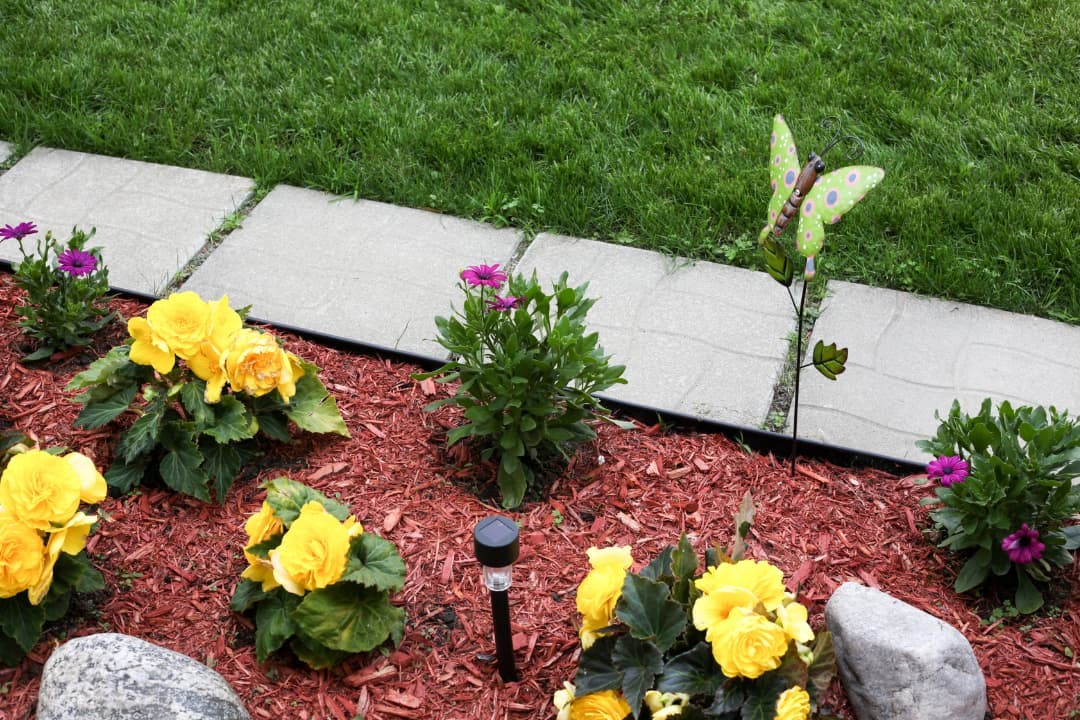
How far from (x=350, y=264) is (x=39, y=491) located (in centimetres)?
171

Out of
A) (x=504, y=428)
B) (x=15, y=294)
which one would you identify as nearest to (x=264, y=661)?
(x=504, y=428)

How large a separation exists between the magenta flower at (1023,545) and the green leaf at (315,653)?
5.09 ft

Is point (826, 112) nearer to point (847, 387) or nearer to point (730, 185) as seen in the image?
point (730, 185)

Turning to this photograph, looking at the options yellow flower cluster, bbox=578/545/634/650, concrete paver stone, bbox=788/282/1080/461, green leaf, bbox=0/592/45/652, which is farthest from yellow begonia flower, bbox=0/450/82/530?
concrete paver stone, bbox=788/282/1080/461

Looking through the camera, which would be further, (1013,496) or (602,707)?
(1013,496)

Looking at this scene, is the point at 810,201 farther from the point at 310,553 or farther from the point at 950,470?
the point at 310,553

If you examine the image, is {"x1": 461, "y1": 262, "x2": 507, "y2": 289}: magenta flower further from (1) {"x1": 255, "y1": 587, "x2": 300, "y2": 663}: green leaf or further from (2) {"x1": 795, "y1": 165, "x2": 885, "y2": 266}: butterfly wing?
(1) {"x1": 255, "y1": 587, "x2": 300, "y2": 663}: green leaf

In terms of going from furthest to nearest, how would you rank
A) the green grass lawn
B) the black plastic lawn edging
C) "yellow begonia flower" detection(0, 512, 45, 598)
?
the green grass lawn
the black plastic lawn edging
"yellow begonia flower" detection(0, 512, 45, 598)

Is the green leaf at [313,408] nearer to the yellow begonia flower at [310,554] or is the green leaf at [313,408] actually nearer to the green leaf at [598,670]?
the yellow begonia flower at [310,554]

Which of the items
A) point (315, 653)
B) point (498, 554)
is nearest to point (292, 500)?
point (315, 653)

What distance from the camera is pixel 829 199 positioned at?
2.61m

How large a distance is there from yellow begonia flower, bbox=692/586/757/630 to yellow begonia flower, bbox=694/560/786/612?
0.02 meters

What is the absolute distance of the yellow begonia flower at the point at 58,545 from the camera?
241 centimetres

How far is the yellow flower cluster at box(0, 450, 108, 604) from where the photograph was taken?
2.36 meters
